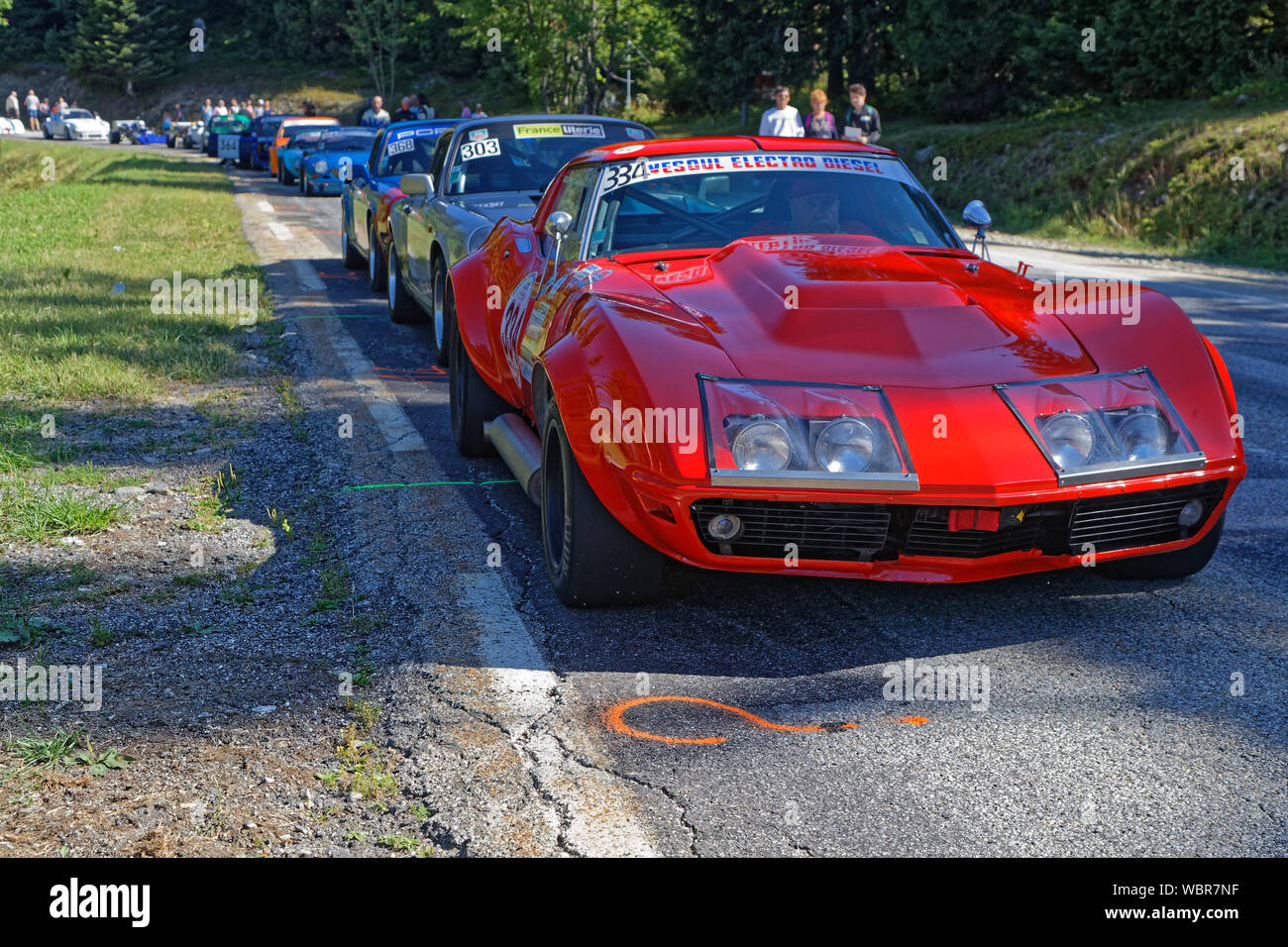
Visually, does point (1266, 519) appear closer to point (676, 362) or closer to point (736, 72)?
point (676, 362)

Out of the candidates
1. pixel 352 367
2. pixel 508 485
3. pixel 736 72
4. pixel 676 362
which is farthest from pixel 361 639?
pixel 736 72

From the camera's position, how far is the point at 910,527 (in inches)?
144

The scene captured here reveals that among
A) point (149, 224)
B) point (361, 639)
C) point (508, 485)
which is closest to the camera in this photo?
point (361, 639)

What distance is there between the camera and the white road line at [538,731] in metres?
2.81

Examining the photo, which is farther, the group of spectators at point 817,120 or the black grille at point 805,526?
the group of spectators at point 817,120

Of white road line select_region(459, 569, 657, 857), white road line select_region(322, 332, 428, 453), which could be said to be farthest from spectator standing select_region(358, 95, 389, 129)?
white road line select_region(459, 569, 657, 857)

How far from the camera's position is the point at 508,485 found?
5.71 metres

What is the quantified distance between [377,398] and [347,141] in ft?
64.3

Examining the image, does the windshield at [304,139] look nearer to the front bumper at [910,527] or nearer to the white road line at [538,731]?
the white road line at [538,731]

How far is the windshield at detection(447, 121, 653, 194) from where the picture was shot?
9.01 m

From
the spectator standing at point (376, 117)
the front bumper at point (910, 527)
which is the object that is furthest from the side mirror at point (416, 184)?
the spectator standing at point (376, 117)

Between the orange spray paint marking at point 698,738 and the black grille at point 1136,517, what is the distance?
0.80 meters

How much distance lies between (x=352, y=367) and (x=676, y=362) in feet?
16.4

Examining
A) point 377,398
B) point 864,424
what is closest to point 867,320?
point 864,424
